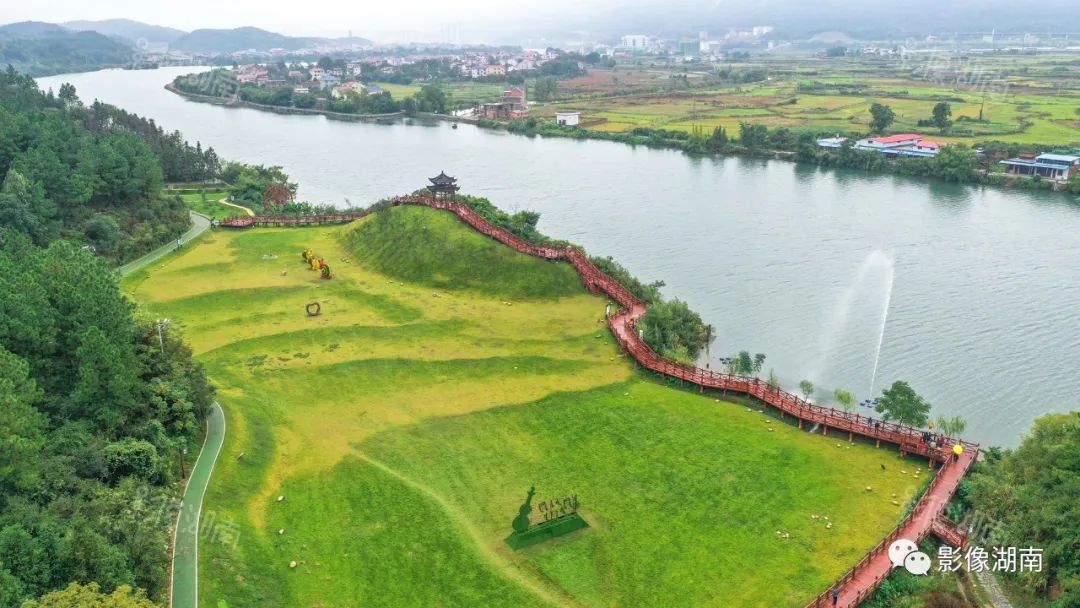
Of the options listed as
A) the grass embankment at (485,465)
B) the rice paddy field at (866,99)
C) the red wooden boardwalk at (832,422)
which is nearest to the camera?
the red wooden boardwalk at (832,422)

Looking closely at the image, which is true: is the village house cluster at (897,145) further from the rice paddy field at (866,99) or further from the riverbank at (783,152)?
the rice paddy field at (866,99)

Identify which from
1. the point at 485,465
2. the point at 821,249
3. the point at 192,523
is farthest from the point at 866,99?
the point at 192,523

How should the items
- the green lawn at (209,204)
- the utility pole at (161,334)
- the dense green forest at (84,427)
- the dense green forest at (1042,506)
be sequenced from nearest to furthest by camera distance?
the dense green forest at (84,427)
the dense green forest at (1042,506)
the utility pole at (161,334)
the green lawn at (209,204)

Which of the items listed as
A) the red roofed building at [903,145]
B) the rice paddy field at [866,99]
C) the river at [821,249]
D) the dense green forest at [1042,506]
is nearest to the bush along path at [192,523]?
the dense green forest at [1042,506]

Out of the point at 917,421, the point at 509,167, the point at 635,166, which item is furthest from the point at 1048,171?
the point at 917,421

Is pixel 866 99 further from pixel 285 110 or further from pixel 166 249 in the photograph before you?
pixel 166 249

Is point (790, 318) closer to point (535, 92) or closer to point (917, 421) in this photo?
point (917, 421)
